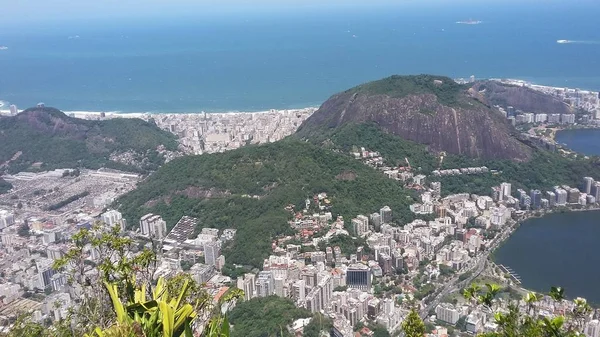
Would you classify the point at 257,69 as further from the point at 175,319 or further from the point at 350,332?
the point at 175,319

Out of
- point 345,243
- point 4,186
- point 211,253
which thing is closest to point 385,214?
point 345,243

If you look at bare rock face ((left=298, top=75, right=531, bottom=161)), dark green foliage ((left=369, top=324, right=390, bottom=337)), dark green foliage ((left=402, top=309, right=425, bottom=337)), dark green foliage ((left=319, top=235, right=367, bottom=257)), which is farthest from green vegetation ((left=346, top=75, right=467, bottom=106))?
dark green foliage ((left=402, top=309, right=425, bottom=337))

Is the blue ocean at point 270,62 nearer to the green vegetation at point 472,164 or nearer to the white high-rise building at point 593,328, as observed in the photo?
the green vegetation at point 472,164

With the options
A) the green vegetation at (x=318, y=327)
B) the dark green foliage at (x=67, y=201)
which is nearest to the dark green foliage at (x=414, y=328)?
the green vegetation at (x=318, y=327)

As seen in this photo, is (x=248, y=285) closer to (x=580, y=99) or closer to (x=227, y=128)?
(x=227, y=128)

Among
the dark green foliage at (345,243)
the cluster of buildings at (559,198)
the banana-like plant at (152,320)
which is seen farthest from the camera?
the cluster of buildings at (559,198)

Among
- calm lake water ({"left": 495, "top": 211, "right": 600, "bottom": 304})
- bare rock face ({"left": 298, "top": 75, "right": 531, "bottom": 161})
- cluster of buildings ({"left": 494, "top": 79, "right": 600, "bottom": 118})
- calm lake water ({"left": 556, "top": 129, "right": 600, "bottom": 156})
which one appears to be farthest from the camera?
cluster of buildings ({"left": 494, "top": 79, "right": 600, "bottom": 118})

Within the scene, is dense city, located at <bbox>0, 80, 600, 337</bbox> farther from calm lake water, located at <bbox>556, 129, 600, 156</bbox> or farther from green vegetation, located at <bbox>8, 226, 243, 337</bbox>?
calm lake water, located at <bbox>556, 129, 600, 156</bbox>
